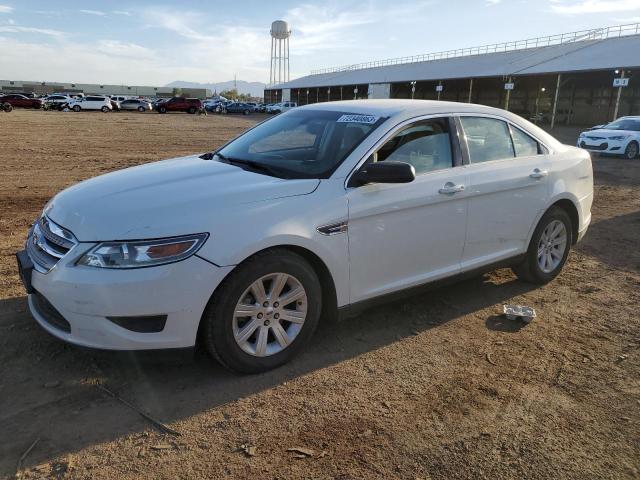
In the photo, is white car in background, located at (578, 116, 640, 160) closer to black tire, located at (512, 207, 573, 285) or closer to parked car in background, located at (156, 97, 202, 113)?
black tire, located at (512, 207, 573, 285)

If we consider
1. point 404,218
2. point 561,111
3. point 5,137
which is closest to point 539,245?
point 404,218

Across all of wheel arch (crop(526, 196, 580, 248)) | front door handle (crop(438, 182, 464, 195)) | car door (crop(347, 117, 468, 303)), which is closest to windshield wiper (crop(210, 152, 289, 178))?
car door (crop(347, 117, 468, 303))

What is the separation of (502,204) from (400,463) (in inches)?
105

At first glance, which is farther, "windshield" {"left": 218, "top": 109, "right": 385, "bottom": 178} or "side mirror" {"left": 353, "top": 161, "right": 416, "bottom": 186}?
"windshield" {"left": 218, "top": 109, "right": 385, "bottom": 178}

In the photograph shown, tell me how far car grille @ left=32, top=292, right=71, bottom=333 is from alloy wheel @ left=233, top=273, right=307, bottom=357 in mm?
1015

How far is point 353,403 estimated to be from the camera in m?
3.18

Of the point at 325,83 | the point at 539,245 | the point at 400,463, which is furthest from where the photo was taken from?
the point at 325,83

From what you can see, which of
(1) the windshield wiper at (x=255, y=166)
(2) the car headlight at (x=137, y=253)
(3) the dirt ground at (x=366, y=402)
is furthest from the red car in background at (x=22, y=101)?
(2) the car headlight at (x=137, y=253)

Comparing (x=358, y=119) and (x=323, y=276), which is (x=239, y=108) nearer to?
(x=358, y=119)

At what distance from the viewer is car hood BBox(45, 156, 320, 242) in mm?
3049

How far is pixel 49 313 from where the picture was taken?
10.7 ft

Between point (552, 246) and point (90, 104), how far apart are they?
5276 centimetres

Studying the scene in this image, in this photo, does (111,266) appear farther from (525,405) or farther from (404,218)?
(525,405)

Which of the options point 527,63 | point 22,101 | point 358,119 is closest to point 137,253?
point 358,119
